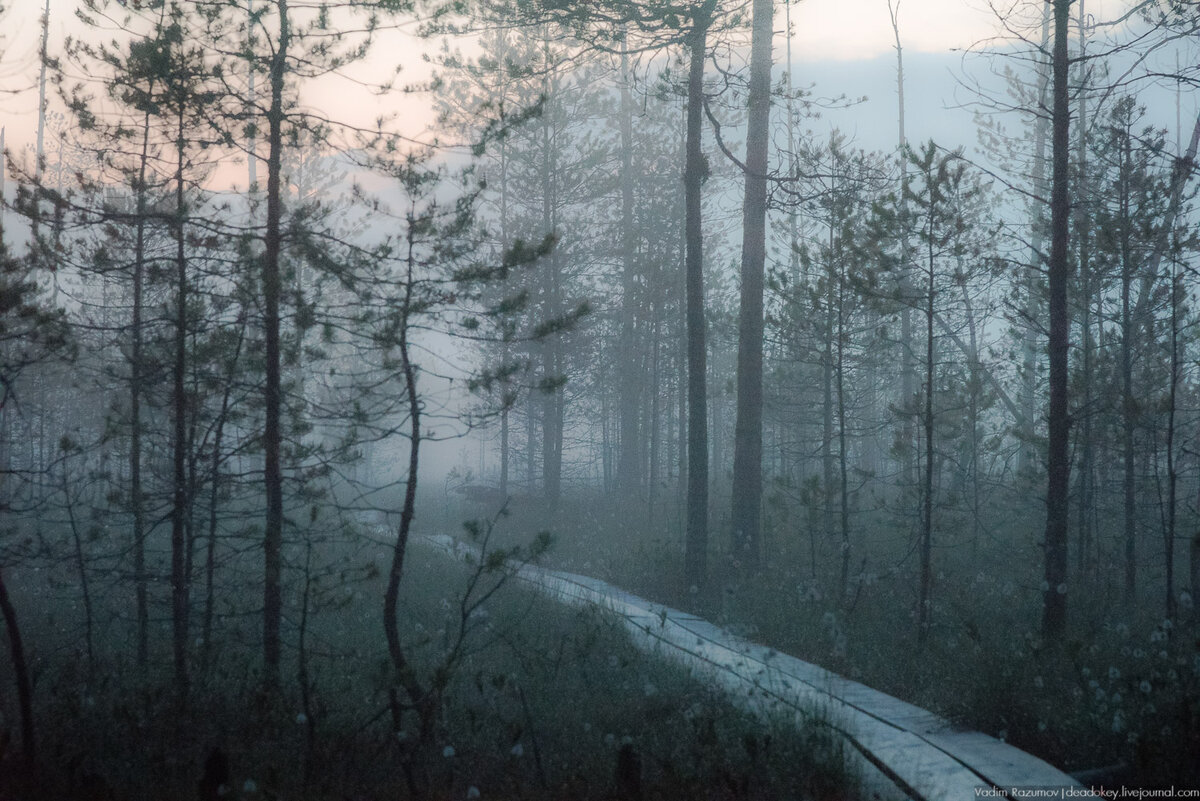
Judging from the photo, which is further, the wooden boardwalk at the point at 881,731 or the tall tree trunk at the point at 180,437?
the tall tree trunk at the point at 180,437

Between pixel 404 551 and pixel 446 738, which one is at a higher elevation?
pixel 404 551

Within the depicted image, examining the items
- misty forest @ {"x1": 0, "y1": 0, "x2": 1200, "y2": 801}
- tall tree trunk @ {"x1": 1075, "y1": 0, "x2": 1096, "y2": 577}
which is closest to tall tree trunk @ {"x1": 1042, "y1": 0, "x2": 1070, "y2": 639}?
misty forest @ {"x1": 0, "y1": 0, "x2": 1200, "y2": 801}

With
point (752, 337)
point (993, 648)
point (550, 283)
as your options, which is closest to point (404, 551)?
point (993, 648)

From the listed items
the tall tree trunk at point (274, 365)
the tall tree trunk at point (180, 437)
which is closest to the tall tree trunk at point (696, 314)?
the tall tree trunk at point (274, 365)

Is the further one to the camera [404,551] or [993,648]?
[993,648]

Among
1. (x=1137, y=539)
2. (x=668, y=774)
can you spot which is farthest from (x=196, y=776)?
(x=1137, y=539)

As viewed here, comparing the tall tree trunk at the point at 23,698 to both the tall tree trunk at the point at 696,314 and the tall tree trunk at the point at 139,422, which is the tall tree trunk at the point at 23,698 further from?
the tall tree trunk at the point at 696,314

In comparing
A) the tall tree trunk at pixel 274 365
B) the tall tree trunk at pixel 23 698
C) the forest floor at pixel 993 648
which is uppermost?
the tall tree trunk at pixel 274 365

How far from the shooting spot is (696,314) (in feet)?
43.7

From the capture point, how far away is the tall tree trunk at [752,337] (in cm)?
1458

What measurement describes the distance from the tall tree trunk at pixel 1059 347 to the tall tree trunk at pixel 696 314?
16.8 ft

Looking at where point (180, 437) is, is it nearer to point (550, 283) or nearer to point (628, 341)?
point (550, 283)

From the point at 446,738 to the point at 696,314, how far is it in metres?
8.50

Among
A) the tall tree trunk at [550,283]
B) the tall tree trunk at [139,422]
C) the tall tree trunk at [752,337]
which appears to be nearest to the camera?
the tall tree trunk at [139,422]
